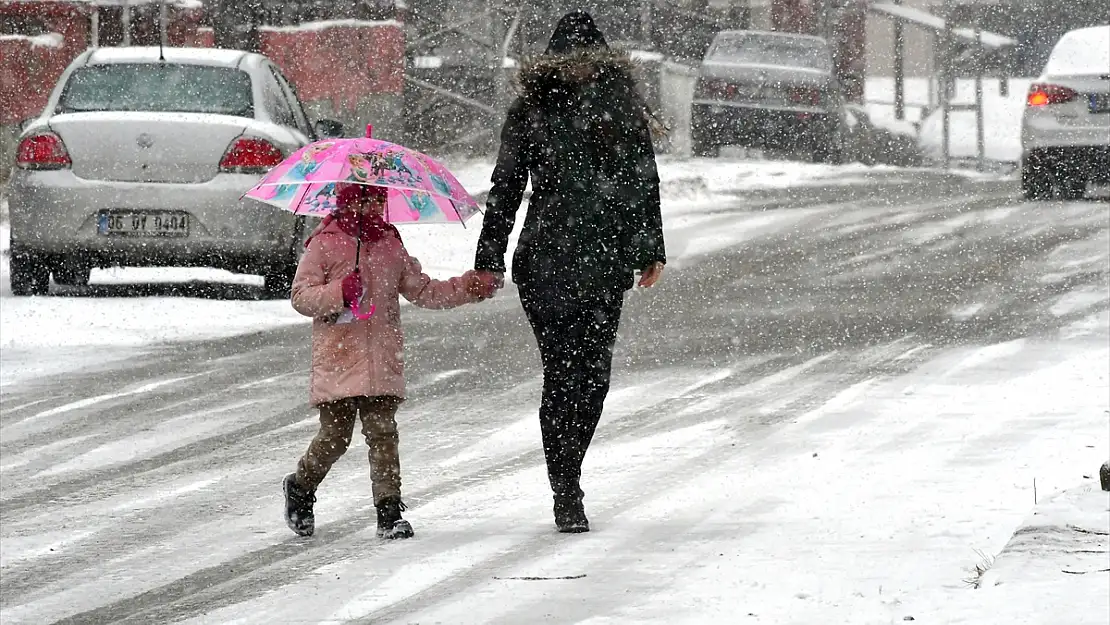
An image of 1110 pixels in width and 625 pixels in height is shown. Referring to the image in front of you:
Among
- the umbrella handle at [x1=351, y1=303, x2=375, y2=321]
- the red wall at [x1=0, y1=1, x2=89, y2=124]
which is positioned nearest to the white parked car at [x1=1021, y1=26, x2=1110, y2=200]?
the red wall at [x1=0, y1=1, x2=89, y2=124]

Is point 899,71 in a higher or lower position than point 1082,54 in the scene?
lower

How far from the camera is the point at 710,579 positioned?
561cm

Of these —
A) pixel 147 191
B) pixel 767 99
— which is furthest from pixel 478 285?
pixel 767 99

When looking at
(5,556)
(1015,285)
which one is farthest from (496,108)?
(5,556)

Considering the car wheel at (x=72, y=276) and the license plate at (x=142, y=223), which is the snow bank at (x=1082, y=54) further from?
the license plate at (x=142, y=223)

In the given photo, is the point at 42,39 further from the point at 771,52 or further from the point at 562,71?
the point at 562,71

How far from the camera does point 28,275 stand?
502 inches

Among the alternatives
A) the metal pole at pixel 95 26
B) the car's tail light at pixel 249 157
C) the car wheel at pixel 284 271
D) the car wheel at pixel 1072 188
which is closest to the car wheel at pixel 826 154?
the car wheel at pixel 1072 188

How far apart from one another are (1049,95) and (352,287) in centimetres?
1371

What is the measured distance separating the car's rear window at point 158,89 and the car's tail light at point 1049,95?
27.7ft

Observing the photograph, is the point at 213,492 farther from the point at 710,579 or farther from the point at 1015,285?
the point at 1015,285

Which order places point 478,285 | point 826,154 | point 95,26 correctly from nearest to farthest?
point 478,285, point 95,26, point 826,154

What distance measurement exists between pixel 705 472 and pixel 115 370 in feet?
12.7

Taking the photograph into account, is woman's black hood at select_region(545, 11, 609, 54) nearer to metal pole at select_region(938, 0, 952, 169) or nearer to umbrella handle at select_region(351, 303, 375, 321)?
umbrella handle at select_region(351, 303, 375, 321)
